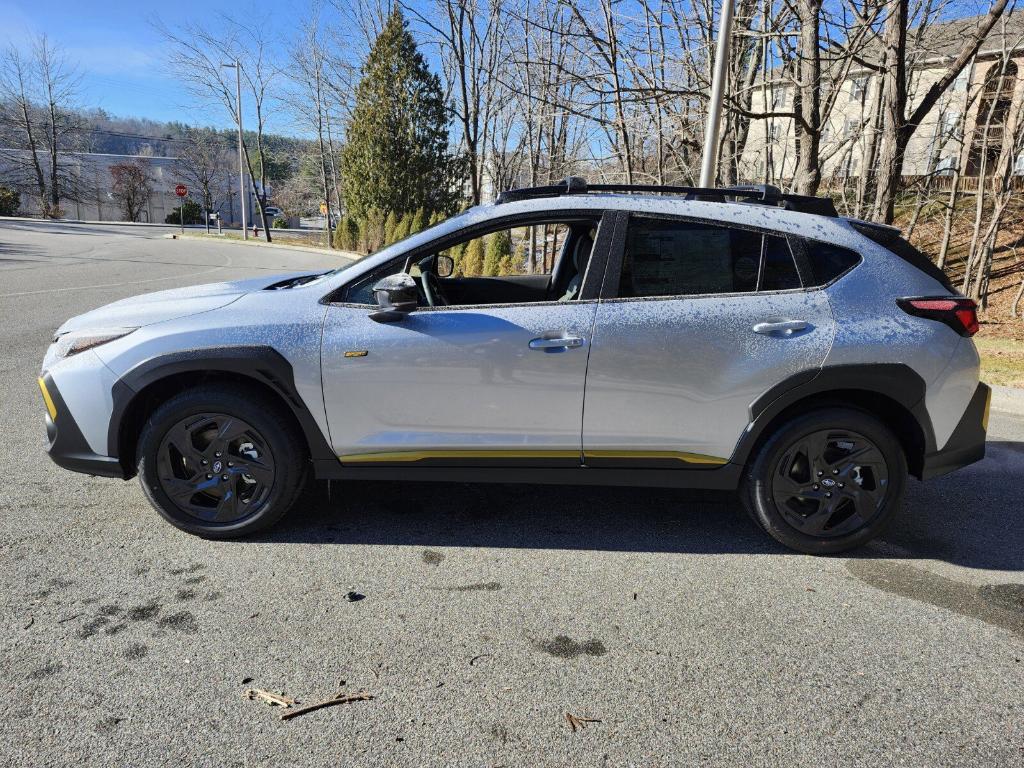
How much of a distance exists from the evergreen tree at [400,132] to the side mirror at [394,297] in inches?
1019

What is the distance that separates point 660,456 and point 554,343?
789 mm

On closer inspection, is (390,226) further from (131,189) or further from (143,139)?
(143,139)

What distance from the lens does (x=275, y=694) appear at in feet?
7.61

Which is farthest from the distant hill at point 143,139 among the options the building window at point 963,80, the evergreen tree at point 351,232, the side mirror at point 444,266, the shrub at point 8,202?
the side mirror at point 444,266

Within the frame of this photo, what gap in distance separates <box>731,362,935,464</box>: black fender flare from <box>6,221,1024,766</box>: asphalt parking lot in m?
0.75

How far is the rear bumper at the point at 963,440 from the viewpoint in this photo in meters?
3.36

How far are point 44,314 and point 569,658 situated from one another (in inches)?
411

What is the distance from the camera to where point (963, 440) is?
134 inches

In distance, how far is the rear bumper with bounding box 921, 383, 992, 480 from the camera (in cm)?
336

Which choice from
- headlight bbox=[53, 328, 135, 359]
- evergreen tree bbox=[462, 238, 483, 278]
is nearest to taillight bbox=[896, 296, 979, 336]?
headlight bbox=[53, 328, 135, 359]

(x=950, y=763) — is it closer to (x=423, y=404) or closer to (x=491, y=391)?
(x=491, y=391)

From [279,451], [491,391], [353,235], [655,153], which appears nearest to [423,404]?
[491,391]

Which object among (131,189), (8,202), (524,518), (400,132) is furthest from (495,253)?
(131,189)

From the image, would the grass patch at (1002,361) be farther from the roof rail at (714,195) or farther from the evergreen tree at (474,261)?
the evergreen tree at (474,261)
